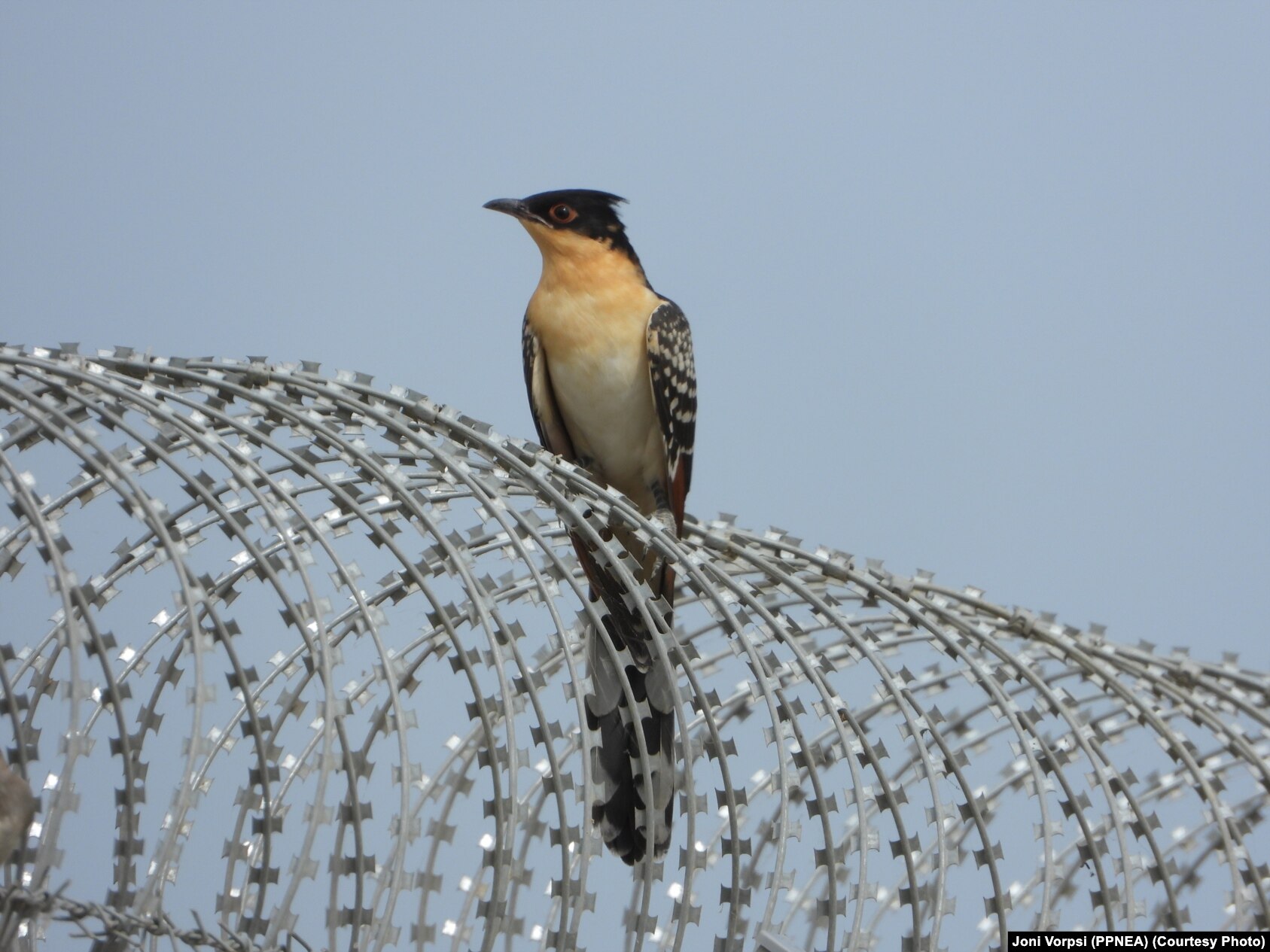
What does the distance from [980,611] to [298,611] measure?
181 centimetres

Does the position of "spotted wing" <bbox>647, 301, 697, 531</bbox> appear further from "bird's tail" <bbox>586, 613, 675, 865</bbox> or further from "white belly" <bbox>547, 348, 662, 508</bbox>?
"bird's tail" <bbox>586, 613, 675, 865</bbox>

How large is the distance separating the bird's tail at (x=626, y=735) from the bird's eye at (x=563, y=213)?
115cm

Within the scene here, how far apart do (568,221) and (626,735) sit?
1.57m

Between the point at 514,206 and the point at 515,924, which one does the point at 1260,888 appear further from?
the point at 514,206

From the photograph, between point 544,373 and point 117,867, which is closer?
point 117,867

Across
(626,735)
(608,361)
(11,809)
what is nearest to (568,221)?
(608,361)

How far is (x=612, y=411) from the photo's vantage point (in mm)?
4027

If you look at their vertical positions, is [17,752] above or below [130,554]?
below

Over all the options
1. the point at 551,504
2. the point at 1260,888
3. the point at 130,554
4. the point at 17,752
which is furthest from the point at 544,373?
the point at 1260,888

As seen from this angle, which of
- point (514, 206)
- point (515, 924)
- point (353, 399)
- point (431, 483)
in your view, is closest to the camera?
point (353, 399)

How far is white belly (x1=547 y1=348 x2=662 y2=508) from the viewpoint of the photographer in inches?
156

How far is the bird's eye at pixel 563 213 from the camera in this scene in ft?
13.3

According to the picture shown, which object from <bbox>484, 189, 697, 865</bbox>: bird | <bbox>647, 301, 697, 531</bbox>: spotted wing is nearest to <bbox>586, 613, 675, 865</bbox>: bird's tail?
<bbox>484, 189, 697, 865</bbox>: bird

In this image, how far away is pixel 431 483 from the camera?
336 cm
